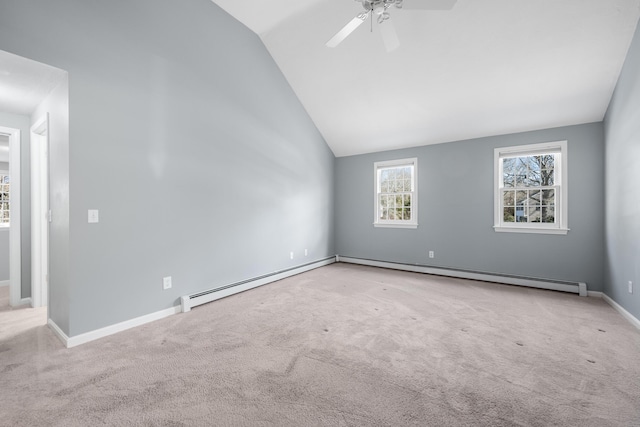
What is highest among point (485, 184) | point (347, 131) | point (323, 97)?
point (323, 97)

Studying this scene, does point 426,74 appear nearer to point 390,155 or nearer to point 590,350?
point 390,155

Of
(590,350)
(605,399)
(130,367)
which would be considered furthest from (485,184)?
(130,367)

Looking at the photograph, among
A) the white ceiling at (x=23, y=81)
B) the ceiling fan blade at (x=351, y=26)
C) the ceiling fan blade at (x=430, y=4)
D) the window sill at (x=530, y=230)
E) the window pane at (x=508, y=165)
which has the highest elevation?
the ceiling fan blade at (x=430, y=4)

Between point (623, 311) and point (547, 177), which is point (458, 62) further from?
point (623, 311)

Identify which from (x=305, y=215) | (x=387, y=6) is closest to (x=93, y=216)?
(x=387, y=6)

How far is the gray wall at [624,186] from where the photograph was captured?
274cm

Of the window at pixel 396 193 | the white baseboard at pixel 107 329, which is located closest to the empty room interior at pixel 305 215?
the white baseboard at pixel 107 329

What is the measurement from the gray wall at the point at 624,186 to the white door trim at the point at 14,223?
667 centimetres

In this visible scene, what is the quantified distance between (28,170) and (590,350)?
6088 millimetres

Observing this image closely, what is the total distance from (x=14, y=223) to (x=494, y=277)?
21.8ft

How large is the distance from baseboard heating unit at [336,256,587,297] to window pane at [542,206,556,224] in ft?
2.96

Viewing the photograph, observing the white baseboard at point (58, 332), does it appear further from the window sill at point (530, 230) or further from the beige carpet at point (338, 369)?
the window sill at point (530, 230)

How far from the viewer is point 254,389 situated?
5.90 ft

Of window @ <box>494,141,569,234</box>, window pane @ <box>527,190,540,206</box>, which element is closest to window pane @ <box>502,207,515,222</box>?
window @ <box>494,141,569,234</box>
